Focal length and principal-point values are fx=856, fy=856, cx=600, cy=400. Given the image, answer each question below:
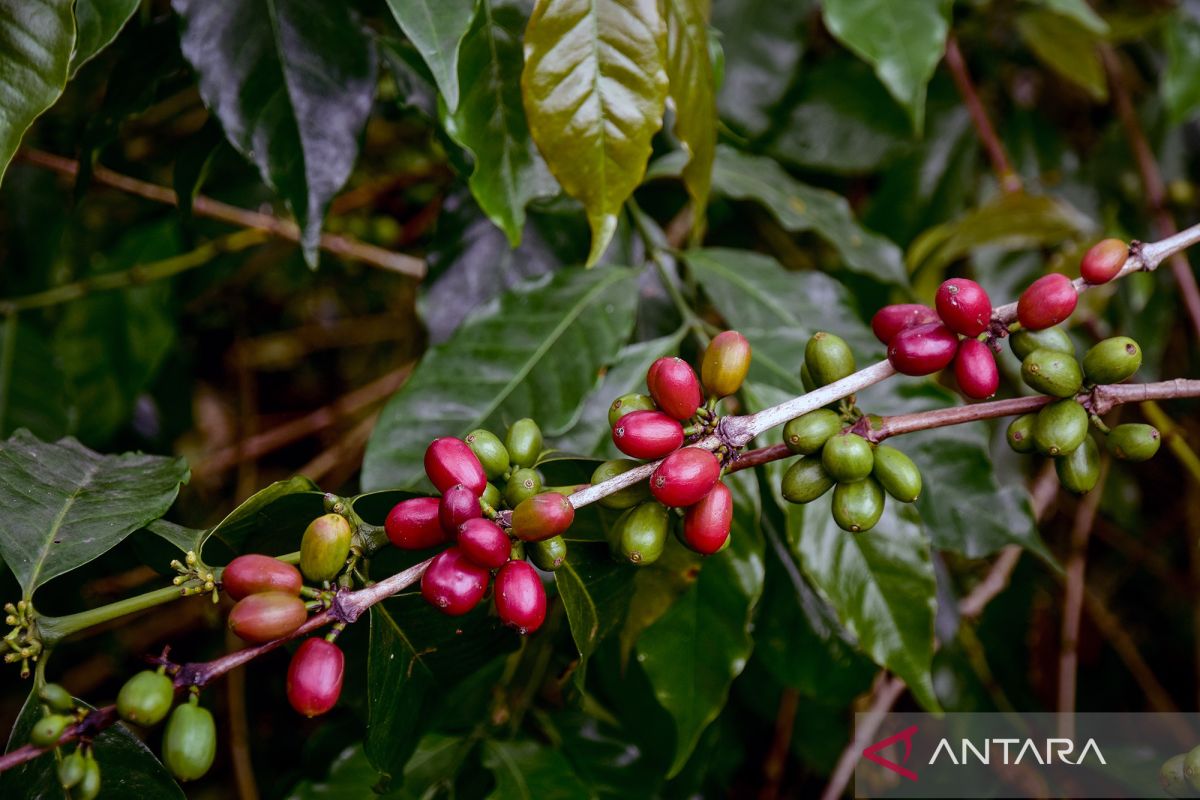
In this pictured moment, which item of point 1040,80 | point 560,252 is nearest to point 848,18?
point 560,252

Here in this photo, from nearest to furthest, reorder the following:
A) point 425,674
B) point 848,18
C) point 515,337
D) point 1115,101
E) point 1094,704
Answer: point 425,674, point 515,337, point 848,18, point 1115,101, point 1094,704

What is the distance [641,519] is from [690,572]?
0.72 ft

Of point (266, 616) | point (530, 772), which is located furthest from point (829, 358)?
point (530, 772)

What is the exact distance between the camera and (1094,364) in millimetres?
562

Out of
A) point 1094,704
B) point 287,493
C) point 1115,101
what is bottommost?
point 1094,704

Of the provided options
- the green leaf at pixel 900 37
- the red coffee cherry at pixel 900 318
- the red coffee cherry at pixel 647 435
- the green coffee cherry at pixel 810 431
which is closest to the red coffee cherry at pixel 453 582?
the red coffee cherry at pixel 647 435

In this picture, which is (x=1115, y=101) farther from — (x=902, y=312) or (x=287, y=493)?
(x=287, y=493)

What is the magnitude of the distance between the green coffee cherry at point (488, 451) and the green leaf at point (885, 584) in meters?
0.30

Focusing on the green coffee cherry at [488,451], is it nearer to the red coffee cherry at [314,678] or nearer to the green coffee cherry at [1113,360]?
the red coffee cherry at [314,678]

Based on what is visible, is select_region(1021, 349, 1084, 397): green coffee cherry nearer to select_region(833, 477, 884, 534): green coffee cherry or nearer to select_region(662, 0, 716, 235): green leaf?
select_region(833, 477, 884, 534): green coffee cherry

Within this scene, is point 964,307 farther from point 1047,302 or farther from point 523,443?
point 523,443

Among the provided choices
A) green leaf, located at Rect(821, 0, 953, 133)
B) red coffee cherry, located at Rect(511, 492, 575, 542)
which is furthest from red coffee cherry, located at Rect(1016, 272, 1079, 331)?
green leaf, located at Rect(821, 0, 953, 133)

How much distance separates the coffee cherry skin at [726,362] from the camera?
0.59 meters

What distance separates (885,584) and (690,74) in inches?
19.4
